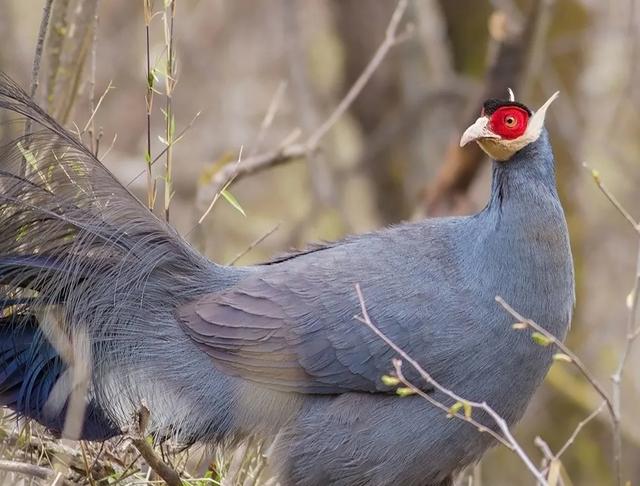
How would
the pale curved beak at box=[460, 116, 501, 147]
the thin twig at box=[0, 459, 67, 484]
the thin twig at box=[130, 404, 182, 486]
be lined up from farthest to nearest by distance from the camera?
the pale curved beak at box=[460, 116, 501, 147]
the thin twig at box=[0, 459, 67, 484]
the thin twig at box=[130, 404, 182, 486]

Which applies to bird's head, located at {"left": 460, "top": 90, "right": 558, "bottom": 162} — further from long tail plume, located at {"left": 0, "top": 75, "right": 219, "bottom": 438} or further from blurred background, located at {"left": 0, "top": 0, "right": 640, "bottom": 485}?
blurred background, located at {"left": 0, "top": 0, "right": 640, "bottom": 485}

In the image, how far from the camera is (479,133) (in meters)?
4.27

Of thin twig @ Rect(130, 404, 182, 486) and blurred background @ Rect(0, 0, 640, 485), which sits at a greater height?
blurred background @ Rect(0, 0, 640, 485)

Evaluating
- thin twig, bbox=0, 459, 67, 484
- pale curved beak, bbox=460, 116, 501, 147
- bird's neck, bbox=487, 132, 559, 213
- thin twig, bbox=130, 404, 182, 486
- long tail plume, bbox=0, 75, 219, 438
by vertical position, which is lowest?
thin twig, bbox=0, 459, 67, 484

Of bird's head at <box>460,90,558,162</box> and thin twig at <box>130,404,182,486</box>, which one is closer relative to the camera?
thin twig at <box>130,404,182,486</box>

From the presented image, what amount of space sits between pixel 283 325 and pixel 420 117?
15.1 ft

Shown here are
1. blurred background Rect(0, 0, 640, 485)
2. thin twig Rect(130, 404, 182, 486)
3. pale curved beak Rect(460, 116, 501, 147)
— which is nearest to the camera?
thin twig Rect(130, 404, 182, 486)

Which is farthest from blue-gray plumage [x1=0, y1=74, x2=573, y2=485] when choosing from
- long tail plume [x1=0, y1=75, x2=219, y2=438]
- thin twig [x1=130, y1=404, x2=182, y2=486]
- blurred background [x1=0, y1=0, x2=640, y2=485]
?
blurred background [x1=0, y1=0, x2=640, y2=485]

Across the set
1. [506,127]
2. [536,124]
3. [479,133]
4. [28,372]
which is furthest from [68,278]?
[536,124]

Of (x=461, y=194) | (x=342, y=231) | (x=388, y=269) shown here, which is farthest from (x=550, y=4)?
(x=388, y=269)

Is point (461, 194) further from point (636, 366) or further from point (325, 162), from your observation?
point (636, 366)

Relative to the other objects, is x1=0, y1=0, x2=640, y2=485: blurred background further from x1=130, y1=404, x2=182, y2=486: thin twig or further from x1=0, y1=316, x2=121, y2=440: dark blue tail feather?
x1=130, y1=404, x2=182, y2=486: thin twig

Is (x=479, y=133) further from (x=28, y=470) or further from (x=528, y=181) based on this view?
(x=28, y=470)

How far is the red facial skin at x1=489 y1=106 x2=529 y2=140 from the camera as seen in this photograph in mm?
4289
